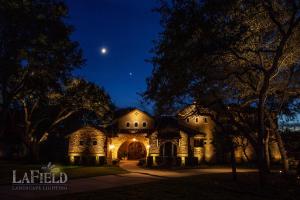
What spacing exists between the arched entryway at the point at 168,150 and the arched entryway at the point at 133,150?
7.86 meters

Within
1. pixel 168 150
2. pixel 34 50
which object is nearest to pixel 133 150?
pixel 168 150

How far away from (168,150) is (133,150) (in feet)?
29.8

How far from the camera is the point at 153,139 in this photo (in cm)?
4003

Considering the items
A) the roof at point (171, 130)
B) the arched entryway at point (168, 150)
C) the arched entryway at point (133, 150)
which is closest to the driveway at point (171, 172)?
the arched entryway at point (168, 150)

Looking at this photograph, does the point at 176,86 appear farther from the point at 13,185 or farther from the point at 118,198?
the point at 13,185

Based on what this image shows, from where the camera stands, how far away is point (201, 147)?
136 ft

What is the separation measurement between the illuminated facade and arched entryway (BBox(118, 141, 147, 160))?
4.26 meters

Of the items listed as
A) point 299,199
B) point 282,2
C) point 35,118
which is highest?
point 282,2

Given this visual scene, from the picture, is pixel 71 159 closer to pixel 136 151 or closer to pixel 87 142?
pixel 87 142

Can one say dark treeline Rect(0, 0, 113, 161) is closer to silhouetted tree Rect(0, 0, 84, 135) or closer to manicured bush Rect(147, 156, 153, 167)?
silhouetted tree Rect(0, 0, 84, 135)

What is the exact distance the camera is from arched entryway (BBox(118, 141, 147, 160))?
155ft

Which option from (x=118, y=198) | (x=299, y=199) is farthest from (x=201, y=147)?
(x=118, y=198)

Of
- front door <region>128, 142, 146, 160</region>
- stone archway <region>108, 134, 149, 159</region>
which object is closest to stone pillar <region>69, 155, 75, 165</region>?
stone archway <region>108, 134, 149, 159</region>

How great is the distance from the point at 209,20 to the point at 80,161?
2930 cm
